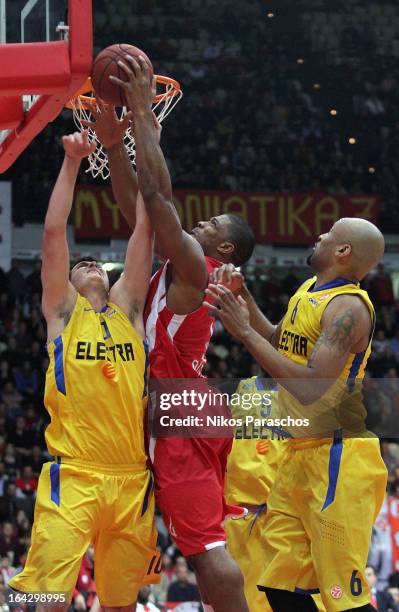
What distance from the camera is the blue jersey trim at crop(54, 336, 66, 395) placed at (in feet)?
17.6

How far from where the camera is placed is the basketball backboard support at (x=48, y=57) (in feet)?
17.6

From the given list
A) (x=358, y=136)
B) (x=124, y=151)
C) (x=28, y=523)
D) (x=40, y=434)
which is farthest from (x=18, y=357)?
(x=124, y=151)

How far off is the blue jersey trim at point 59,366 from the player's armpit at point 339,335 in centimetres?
120

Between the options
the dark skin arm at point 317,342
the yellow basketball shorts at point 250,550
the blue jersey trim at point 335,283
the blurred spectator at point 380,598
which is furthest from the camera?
the blurred spectator at point 380,598

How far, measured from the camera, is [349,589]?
5418 mm

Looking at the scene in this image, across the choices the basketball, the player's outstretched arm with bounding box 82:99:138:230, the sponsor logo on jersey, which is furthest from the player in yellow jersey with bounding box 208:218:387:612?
the basketball

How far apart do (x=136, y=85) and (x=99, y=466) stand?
6.05 feet

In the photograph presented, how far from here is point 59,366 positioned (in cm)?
538

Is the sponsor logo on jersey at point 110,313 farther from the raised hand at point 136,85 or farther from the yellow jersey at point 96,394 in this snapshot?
the raised hand at point 136,85

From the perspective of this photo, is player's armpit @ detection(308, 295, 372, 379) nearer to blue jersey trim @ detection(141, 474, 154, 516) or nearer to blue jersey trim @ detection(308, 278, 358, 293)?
blue jersey trim @ detection(308, 278, 358, 293)

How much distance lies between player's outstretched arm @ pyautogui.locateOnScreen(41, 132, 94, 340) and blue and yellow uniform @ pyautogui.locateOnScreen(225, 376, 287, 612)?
157cm

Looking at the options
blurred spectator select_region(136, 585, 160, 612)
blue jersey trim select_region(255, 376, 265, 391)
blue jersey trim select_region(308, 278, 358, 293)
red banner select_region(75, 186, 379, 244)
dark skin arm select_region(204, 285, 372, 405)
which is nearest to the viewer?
dark skin arm select_region(204, 285, 372, 405)

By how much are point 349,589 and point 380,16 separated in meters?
18.1

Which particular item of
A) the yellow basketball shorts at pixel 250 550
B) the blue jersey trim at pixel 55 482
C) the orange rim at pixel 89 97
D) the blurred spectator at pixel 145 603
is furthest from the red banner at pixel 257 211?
the blue jersey trim at pixel 55 482
